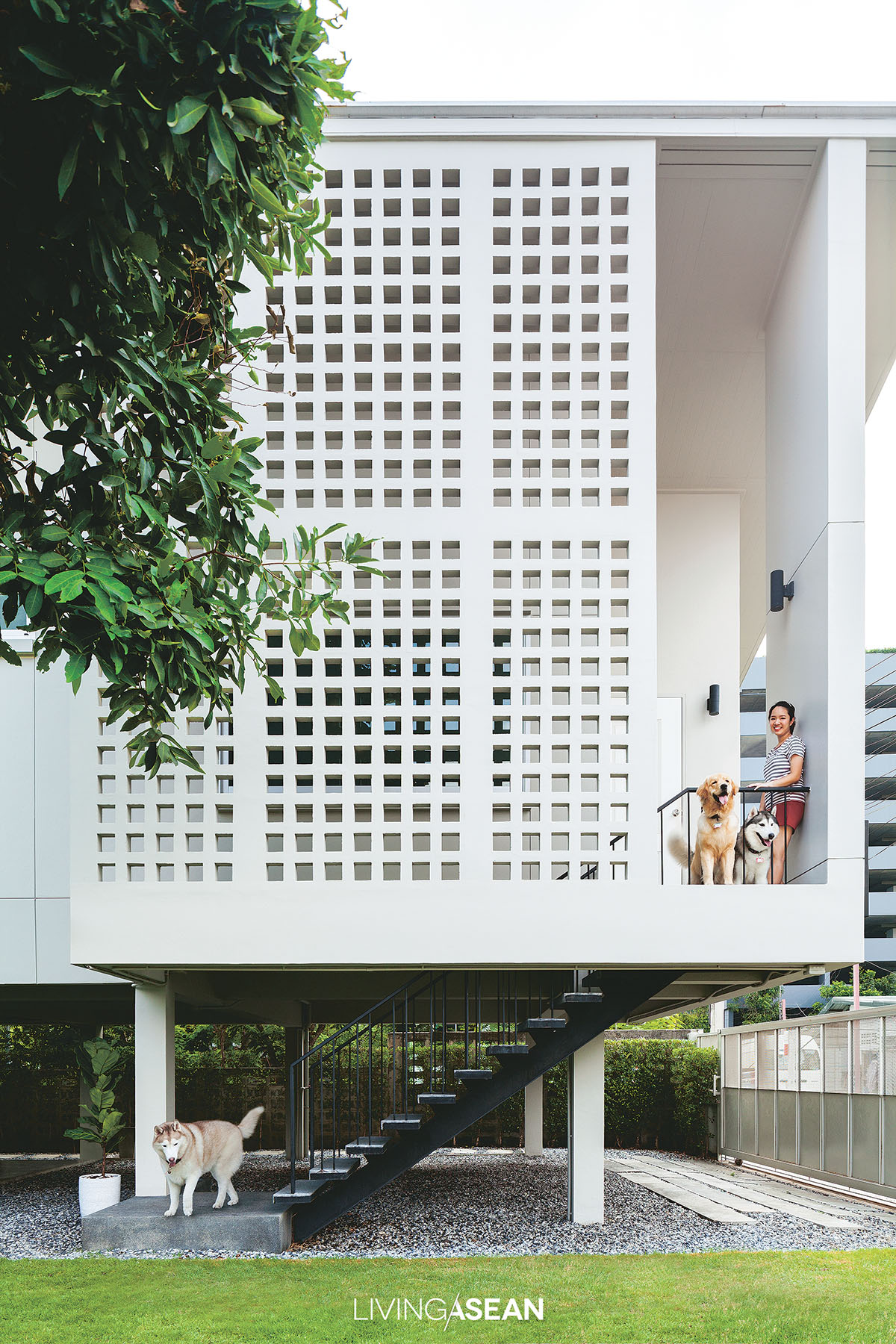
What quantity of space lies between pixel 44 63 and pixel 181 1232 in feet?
24.9

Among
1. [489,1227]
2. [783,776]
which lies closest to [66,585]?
[783,776]

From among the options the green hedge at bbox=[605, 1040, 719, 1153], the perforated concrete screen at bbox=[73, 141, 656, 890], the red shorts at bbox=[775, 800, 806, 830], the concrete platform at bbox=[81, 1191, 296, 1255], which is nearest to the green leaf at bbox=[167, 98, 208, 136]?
the perforated concrete screen at bbox=[73, 141, 656, 890]

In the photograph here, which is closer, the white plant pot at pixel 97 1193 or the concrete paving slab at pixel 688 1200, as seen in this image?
the white plant pot at pixel 97 1193

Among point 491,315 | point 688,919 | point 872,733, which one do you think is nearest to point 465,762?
point 688,919

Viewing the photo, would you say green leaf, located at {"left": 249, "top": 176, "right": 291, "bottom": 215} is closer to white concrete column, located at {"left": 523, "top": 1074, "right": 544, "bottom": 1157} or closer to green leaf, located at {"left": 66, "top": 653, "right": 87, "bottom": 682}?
green leaf, located at {"left": 66, "top": 653, "right": 87, "bottom": 682}

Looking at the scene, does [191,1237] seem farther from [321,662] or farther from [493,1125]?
[493,1125]

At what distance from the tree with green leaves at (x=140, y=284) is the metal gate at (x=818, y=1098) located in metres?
9.20

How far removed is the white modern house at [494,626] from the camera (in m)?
8.38

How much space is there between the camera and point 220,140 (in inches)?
152

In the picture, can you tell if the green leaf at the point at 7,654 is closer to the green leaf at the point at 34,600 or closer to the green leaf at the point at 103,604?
the green leaf at the point at 34,600

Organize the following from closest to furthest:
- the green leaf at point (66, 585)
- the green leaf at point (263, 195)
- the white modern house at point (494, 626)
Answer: the green leaf at point (263, 195) → the green leaf at point (66, 585) → the white modern house at point (494, 626)

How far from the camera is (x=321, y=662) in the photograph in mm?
8688

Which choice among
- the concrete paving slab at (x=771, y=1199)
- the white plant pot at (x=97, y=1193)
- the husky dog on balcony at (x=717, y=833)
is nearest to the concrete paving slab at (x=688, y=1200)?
the concrete paving slab at (x=771, y=1199)

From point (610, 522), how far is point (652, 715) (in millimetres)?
1445
